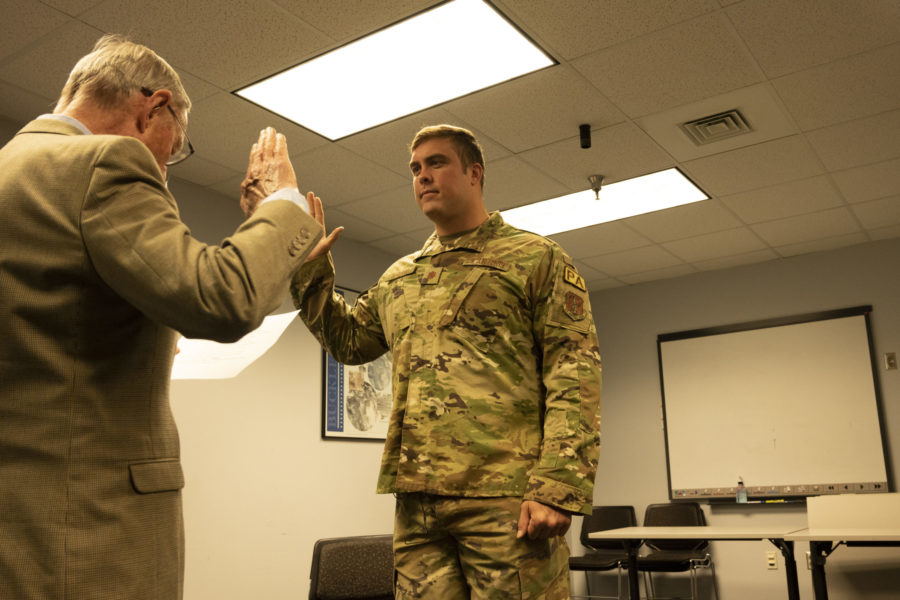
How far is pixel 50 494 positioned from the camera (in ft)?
2.80

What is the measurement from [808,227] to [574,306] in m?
4.61

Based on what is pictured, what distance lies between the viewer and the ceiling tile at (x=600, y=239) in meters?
5.55

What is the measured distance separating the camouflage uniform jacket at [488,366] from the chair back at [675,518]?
468 cm

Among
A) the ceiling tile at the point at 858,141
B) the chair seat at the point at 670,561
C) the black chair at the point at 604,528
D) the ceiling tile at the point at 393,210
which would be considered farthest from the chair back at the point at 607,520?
the ceiling tile at the point at 858,141

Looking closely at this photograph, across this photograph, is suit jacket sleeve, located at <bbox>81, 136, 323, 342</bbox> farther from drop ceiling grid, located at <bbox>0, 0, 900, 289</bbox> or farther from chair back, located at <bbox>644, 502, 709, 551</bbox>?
chair back, located at <bbox>644, 502, 709, 551</bbox>

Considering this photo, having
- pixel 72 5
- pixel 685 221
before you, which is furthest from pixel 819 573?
pixel 72 5

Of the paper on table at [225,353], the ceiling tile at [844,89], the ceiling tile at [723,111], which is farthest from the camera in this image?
the ceiling tile at [723,111]

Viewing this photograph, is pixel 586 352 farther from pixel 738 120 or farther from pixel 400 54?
pixel 738 120

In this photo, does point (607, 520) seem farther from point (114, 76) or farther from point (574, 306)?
point (114, 76)

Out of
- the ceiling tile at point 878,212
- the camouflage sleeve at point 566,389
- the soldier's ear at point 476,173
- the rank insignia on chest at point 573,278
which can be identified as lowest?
the camouflage sleeve at point 566,389

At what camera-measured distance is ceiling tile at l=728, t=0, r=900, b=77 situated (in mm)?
2945

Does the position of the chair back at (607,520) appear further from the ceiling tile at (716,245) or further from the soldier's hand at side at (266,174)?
the soldier's hand at side at (266,174)

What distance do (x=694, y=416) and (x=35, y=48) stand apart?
548cm

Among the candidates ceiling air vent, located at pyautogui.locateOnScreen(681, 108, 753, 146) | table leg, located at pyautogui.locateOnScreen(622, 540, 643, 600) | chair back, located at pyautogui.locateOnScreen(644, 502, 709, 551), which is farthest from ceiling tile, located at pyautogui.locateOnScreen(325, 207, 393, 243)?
chair back, located at pyautogui.locateOnScreen(644, 502, 709, 551)
